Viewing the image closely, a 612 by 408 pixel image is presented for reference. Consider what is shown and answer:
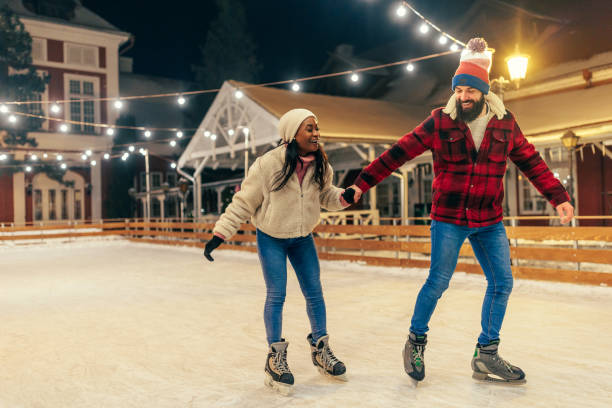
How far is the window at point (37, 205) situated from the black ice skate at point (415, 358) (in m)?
28.0

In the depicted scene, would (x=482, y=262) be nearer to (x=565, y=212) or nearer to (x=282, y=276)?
(x=565, y=212)

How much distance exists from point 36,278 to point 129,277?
1756 mm

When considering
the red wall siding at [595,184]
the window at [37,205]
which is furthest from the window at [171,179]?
the red wall siding at [595,184]

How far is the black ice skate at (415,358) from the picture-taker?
3.21m

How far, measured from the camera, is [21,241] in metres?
21.4

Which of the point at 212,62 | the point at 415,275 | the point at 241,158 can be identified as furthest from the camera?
the point at 212,62

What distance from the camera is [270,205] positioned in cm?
332

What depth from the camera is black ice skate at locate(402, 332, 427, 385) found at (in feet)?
10.5

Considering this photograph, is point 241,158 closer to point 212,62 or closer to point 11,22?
point 11,22

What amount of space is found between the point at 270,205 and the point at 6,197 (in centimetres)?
2729

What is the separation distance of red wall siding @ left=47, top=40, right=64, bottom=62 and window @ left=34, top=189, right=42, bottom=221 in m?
6.93

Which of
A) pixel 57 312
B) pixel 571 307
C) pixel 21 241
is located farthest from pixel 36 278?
pixel 21 241

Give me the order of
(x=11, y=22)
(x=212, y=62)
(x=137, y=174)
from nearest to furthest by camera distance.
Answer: (x=11, y=22) → (x=137, y=174) → (x=212, y=62)

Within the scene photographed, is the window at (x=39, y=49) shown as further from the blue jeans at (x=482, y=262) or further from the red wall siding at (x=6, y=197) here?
the blue jeans at (x=482, y=262)
